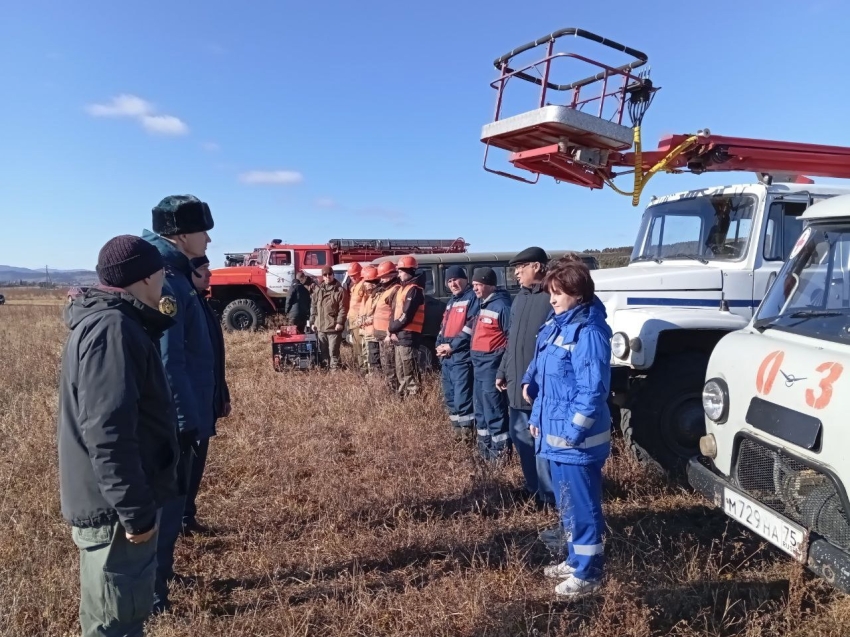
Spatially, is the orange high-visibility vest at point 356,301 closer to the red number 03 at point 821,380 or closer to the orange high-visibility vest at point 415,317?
the orange high-visibility vest at point 415,317

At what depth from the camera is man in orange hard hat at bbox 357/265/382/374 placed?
25.7 ft

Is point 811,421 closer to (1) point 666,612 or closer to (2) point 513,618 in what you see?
(1) point 666,612

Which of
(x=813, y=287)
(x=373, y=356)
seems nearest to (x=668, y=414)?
(x=813, y=287)

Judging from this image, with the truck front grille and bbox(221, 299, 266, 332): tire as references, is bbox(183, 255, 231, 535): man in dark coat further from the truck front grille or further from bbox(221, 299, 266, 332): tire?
bbox(221, 299, 266, 332): tire

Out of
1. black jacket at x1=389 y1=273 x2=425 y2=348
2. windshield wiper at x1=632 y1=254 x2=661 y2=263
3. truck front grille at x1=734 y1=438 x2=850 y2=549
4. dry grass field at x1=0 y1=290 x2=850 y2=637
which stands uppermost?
windshield wiper at x1=632 y1=254 x2=661 y2=263

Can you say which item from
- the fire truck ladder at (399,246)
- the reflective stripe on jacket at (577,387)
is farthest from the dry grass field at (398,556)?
the fire truck ladder at (399,246)

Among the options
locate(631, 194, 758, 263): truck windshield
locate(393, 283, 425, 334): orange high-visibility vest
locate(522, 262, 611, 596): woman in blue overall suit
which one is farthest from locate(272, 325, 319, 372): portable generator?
locate(522, 262, 611, 596): woman in blue overall suit

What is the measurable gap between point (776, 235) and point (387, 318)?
4.17 meters

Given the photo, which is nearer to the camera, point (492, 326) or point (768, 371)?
point (768, 371)

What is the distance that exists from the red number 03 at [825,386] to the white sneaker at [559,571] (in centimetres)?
132

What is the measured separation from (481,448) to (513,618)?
2.35 meters

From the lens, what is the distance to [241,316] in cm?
1450

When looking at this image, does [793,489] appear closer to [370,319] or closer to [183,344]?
[183,344]

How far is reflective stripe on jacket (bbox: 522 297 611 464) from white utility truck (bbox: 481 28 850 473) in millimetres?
1480
